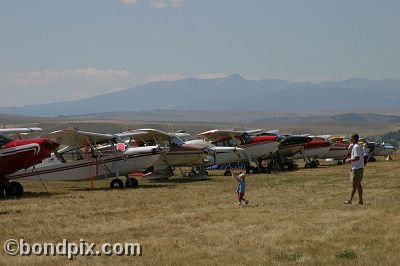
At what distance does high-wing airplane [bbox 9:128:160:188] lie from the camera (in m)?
23.0

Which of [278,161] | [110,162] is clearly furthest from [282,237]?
[278,161]

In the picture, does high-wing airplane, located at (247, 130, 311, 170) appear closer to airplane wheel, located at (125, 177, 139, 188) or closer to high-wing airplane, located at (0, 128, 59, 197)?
airplane wheel, located at (125, 177, 139, 188)

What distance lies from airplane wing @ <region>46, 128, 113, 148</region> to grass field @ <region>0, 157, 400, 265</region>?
3.73 m

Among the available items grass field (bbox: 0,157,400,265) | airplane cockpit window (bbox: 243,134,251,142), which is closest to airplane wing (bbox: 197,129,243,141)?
airplane cockpit window (bbox: 243,134,251,142)

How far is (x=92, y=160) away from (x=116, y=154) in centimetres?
95

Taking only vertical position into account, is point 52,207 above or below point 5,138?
below

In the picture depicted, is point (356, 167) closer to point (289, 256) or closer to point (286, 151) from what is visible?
point (289, 256)

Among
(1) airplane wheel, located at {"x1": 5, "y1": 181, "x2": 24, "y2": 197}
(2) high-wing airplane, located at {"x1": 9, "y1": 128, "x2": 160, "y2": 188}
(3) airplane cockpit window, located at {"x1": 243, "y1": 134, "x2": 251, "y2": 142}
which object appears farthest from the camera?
(3) airplane cockpit window, located at {"x1": 243, "y1": 134, "x2": 251, "y2": 142}

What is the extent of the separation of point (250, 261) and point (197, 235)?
2.20 meters

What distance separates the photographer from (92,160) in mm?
23312

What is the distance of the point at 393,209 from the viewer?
541 inches

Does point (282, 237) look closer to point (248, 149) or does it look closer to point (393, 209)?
point (393, 209)

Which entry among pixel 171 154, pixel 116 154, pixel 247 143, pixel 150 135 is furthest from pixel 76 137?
pixel 247 143

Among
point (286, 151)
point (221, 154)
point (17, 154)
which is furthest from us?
point (286, 151)
